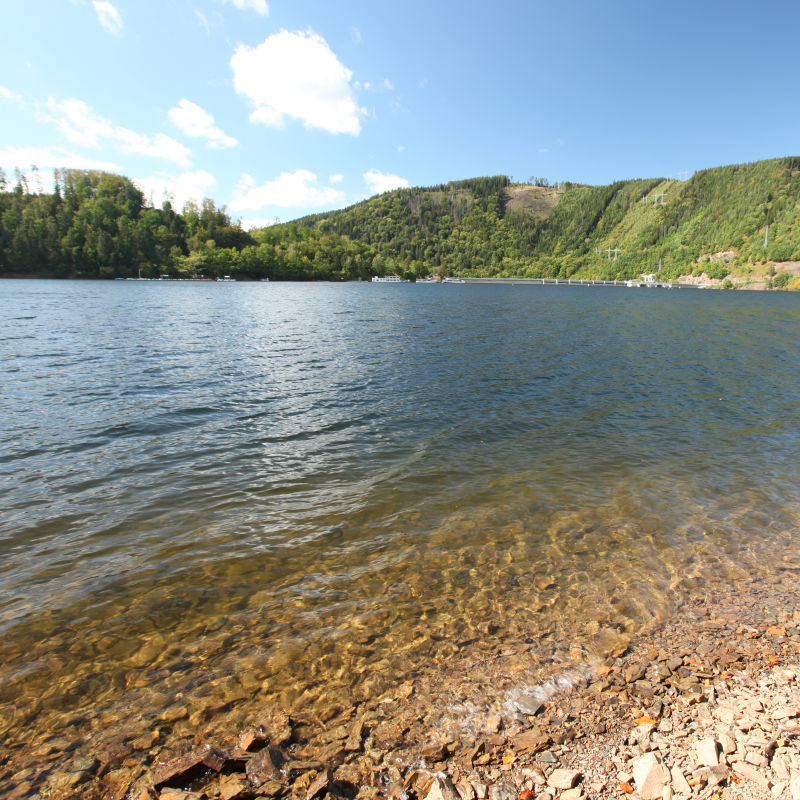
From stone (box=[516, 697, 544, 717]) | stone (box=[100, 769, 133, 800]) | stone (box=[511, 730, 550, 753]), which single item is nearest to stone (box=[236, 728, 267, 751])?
stone (box=[100, 769, 133, 800])

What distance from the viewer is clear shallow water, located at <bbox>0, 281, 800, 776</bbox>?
5.87 m

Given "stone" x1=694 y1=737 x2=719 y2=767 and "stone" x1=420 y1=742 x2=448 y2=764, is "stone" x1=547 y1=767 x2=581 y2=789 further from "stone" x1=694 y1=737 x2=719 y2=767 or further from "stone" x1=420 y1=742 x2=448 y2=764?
"stone" x1=694 y1=737 x2=719 y2=767

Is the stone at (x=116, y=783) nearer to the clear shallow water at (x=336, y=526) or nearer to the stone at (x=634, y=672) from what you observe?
the clear shallow water at (x=336, y=526)

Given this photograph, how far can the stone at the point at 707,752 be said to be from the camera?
4.00 meters

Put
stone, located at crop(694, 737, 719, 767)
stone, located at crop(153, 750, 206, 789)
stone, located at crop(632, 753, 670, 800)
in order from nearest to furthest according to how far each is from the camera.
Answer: stone, located at crop(632, 753, 670, 800)
stone, located at crop(694, 737, 719, 767)
stone, located at crop(153, 750, 206, 789)

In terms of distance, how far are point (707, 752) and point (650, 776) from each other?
708 millimetres

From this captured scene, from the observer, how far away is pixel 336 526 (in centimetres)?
932

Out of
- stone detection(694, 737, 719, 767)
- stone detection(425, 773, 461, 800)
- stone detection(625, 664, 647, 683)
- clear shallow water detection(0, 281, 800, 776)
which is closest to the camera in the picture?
stone detection(425, 773, 461, 800)

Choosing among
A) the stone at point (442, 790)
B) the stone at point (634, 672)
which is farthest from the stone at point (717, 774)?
the stone at point (442, 790)

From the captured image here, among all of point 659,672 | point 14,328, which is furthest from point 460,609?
point 14,328

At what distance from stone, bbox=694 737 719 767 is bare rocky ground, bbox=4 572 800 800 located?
0.6 inches

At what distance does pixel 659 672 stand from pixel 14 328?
176ft

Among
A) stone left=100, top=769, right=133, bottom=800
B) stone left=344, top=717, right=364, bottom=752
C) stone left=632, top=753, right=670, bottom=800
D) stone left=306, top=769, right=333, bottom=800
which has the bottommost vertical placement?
stone left=100, top=769, right=133, bottom=800

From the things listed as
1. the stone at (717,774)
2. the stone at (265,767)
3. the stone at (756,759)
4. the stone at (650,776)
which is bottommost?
the stone at (265,767)
